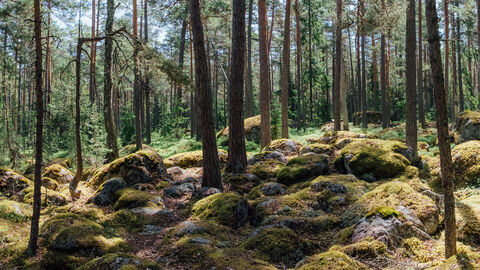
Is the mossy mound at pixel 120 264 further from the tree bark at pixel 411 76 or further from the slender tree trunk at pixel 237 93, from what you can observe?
the tree bark at pixel 411 76

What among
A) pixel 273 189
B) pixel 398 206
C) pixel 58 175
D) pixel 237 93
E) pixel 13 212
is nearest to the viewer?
pixel 398 206

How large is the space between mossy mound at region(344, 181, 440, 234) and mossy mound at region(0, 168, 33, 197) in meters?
9.97

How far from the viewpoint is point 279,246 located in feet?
16.9

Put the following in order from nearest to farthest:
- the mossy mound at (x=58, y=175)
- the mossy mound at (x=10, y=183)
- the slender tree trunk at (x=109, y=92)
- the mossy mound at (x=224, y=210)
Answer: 1. the mossy mound at (x=224, y=210)
2. the mossy mound at (x=10, y=183)
3. the slender tree trunk at (x=109, y=92)
4. the mossy mound at (x=58, y=175)

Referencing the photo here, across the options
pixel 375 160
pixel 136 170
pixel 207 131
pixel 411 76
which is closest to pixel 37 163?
pixel 207 131

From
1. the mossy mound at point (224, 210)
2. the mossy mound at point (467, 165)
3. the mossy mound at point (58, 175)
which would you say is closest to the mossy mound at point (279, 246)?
the mossy mound at point (224, 210)

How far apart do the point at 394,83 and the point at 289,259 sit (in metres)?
32.2

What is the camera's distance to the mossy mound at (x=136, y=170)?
1060cm

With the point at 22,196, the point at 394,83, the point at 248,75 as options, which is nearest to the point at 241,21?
the point at 22,196

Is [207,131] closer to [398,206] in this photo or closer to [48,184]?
[398,206]

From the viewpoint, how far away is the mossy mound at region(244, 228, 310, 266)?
16.4 ft

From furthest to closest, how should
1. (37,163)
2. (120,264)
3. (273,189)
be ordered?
(273,189) < (37,163) < (120,264)

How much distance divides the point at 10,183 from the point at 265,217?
862 centimetres

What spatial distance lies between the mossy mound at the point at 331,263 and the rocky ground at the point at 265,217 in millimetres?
19
